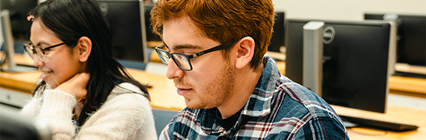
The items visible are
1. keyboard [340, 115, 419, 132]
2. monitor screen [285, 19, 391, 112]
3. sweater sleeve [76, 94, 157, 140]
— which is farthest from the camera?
keyboard [340, 115, 419, 132]

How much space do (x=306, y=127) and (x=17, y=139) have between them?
643 millimetres

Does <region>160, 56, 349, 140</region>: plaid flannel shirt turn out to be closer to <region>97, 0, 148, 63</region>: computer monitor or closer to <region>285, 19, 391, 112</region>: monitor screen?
<region>285, 19, 391, 112</region>: monitor screen

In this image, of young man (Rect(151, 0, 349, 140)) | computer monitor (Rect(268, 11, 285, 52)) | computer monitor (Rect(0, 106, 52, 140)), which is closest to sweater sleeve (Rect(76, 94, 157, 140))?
young man (Rect(151, 0, 349, 140))

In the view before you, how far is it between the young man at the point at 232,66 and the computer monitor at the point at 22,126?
0.65 metres

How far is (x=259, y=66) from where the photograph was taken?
3.29 ft

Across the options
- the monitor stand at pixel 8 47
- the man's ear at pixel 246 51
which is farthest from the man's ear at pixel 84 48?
the monitor stand at pixel 8 47

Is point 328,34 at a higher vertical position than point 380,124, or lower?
higher

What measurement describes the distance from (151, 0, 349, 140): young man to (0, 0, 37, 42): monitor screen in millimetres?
2383

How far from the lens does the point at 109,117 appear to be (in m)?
1.30

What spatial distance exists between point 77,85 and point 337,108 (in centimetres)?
139

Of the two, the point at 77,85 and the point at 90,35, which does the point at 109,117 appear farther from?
the point at 90,35

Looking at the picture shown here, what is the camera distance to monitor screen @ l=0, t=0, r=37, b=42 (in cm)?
296

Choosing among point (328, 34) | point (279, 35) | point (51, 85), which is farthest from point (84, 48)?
point (279, 35)

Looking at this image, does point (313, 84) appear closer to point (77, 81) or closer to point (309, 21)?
point (309, 21)
